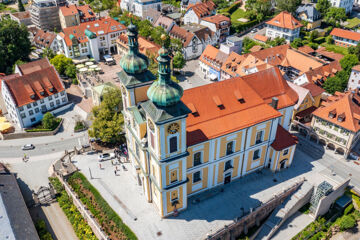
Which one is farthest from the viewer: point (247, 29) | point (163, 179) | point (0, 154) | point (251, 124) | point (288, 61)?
point (247, 29)

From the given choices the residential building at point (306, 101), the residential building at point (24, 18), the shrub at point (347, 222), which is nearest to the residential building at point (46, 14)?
the residential building at point (24, 18)

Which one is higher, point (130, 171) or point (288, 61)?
point (288, 61)

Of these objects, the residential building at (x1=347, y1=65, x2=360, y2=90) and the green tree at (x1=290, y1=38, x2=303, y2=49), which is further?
the green tree at (x1=290, y1=38, x2=303, y2=49)

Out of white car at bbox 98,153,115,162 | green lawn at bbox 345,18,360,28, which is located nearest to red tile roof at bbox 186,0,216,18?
green lawn at bbox 345,18,360,28

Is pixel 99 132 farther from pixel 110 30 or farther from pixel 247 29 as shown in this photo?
pixel 247 29

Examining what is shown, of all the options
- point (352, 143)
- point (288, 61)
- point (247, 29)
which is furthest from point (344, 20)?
point (352, 143)

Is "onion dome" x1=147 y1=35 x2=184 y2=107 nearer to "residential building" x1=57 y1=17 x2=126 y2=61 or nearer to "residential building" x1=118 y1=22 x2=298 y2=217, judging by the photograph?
"residential building" x1=118 y1=22 x2=298 y2=217
